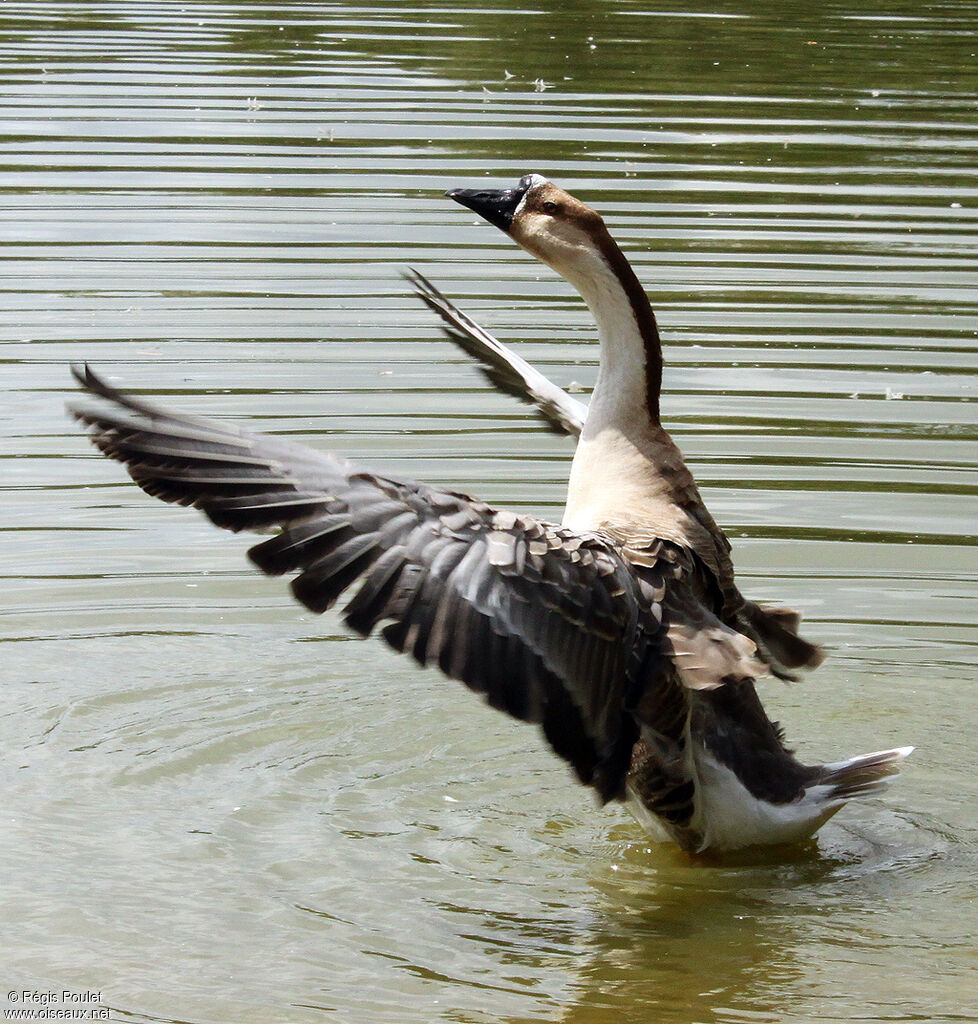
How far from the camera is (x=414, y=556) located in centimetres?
511

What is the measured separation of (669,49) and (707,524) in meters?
14.2

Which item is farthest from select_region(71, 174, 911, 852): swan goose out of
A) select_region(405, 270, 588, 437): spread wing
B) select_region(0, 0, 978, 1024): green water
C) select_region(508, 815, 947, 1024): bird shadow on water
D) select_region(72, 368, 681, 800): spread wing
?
select_region(405, 270, 588, 437): spread wing

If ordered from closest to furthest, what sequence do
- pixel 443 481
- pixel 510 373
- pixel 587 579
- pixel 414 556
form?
1. pixel 414 556
2. pixel 587 579
3. pixel 510 373
4. pixel 443 481

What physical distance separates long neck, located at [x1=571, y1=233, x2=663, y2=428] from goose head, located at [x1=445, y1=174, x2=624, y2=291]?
0.02m

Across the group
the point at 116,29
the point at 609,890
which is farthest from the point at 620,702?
the point at 116,29

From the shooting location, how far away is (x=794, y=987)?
557cm

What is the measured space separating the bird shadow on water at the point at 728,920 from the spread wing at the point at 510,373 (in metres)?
1.86

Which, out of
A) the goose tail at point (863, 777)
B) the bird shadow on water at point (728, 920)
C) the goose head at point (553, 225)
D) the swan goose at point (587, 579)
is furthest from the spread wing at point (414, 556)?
the goose head at point (553, 225)

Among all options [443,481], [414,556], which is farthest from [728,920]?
[443,481]

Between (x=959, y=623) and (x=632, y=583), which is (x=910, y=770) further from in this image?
(x=632, y=583)

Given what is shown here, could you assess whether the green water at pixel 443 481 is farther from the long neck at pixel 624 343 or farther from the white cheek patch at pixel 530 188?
the white cheek patch at pixel 530 188

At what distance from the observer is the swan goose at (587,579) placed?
5.01 m

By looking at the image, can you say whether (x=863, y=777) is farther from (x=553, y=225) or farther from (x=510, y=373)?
(x=510, y=373)

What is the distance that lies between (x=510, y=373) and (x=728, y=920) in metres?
2.78
